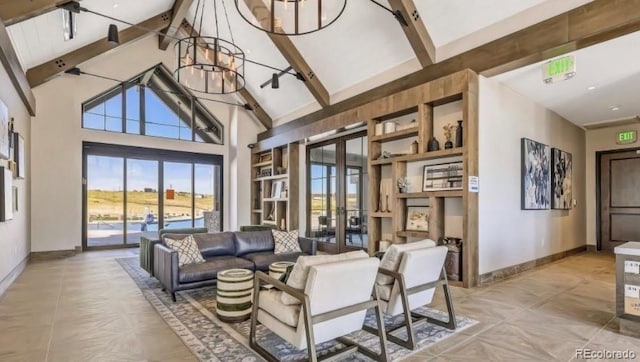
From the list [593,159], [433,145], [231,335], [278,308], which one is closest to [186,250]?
[231,335]

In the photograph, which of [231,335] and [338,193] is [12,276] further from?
[338,193]

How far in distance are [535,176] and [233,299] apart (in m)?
5.58

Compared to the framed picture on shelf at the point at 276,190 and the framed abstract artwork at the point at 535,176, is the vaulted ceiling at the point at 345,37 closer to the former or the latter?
the framed picture on shelf at the point at 276,190

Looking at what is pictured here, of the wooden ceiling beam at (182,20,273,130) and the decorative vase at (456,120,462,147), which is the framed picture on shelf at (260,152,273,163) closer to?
the wooden ceiling beam at (182,20,273,130)

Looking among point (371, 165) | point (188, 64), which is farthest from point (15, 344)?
point (371, 165)

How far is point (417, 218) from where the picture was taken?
5.98m

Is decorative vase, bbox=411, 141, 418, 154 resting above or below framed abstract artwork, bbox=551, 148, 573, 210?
above

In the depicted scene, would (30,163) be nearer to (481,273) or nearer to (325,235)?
(325,235)

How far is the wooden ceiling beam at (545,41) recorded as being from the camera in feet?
12.4

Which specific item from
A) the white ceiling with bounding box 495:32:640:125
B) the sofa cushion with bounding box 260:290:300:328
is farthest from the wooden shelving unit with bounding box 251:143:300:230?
the sofa cushion with bounding box 260:290:300:328

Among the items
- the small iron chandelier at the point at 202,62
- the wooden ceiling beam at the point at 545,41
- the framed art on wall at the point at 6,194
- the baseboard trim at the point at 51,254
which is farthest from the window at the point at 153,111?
the wooden ceiling beam at the point at 545,41

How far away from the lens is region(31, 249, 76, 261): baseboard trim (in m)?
7.49

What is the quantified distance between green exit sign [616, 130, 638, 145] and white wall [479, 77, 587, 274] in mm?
2393

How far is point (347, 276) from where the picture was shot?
99.8 inches
